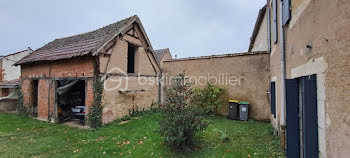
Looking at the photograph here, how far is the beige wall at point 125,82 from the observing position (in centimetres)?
701

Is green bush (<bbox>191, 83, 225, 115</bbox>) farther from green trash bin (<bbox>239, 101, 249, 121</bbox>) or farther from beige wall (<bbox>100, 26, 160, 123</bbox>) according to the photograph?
beige wall (<bbox>100, 26, 160, 123</bbox>)

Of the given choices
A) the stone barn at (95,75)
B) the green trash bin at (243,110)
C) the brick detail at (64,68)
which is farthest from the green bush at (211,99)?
the brick detail at (64,68)

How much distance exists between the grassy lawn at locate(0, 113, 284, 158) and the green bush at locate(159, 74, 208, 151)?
1.18 ft

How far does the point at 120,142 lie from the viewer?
493 cm

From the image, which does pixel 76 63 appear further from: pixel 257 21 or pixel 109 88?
pixel 257 21

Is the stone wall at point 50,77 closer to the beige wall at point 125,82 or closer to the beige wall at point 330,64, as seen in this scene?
the beige wall at point 125,82

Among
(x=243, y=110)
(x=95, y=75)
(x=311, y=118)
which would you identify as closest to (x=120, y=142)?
(x=95, y=75)

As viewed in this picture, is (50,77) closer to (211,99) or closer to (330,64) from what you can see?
(211,99)

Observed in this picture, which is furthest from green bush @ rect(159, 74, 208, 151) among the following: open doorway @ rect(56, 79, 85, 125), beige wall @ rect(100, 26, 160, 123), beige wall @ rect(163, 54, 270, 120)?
open doorway @ rect(56, 79, 85, 125)

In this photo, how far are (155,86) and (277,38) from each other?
7.53 meters

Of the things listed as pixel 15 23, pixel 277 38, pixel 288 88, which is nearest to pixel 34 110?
pixel 15 23

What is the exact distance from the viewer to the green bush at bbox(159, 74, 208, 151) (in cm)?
404

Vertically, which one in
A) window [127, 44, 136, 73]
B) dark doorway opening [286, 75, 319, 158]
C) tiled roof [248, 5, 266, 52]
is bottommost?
dark doorway opening [286, 75, 319, 158]

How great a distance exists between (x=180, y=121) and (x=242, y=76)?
547cm
